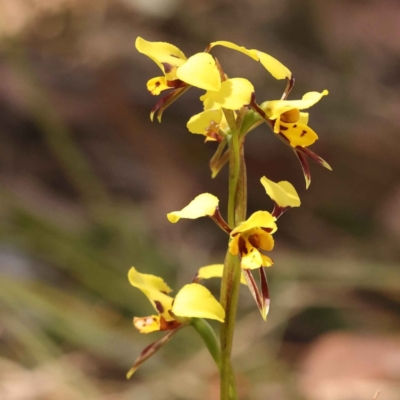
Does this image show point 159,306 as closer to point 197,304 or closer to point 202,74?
point 197,304

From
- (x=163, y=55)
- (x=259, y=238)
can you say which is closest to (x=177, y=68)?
(x=163, y=55)

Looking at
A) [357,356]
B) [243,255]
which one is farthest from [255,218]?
[357,356]

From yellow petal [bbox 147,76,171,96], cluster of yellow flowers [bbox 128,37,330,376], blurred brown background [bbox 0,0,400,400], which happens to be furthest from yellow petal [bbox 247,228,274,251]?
blurred brown background [bbox 0,0,400,400]

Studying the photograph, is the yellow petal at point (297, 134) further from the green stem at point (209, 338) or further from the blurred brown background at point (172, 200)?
the blurred brown background at point (172, 200)

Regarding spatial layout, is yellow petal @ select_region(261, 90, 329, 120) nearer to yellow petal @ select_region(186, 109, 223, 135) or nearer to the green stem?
yellow petal @ select_region(186, 109, 223, 135)

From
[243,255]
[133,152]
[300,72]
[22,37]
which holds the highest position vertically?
[22,37]

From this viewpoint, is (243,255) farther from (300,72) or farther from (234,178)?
(300,72)
